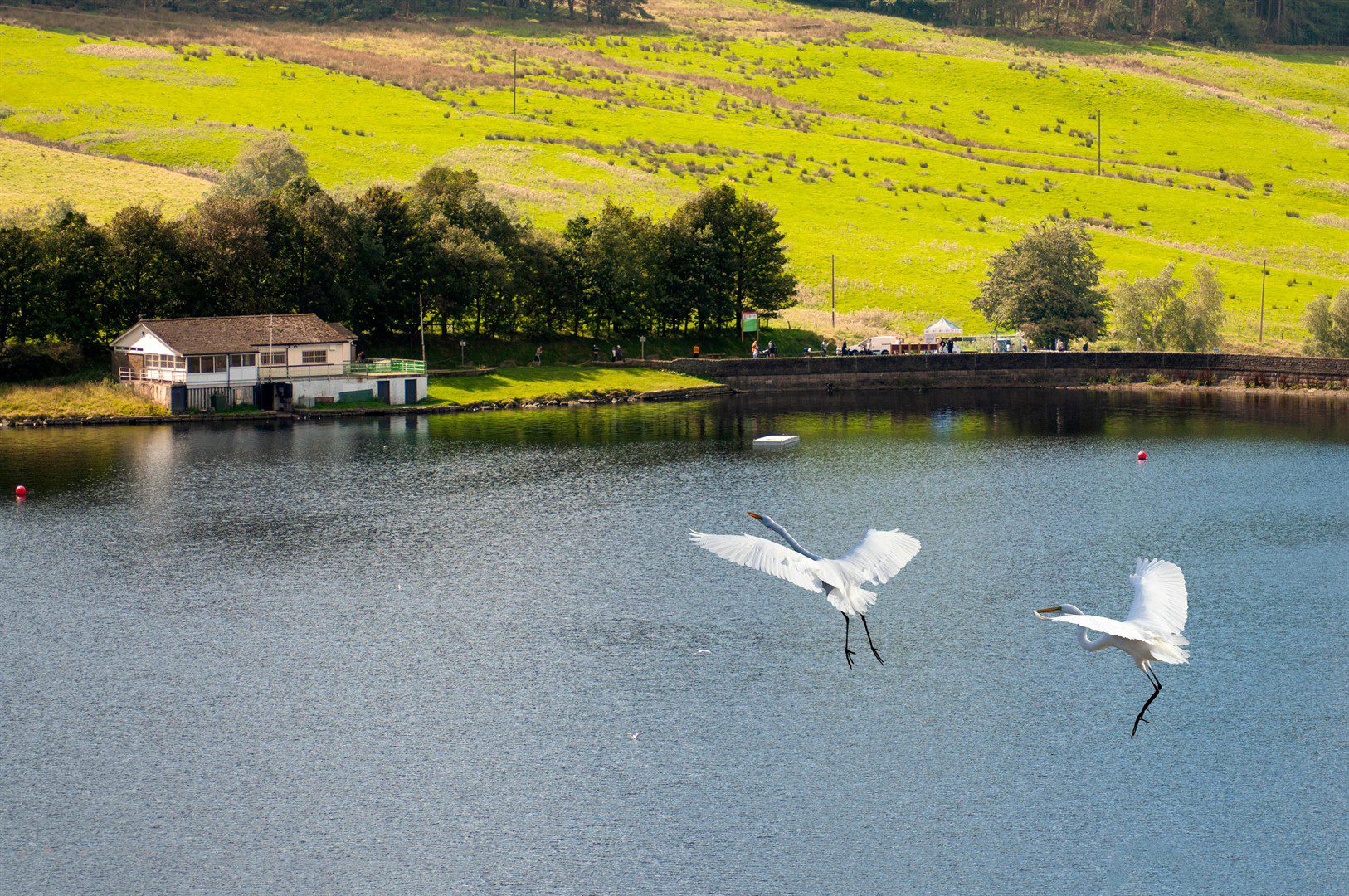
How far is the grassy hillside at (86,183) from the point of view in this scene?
15925 centimetres

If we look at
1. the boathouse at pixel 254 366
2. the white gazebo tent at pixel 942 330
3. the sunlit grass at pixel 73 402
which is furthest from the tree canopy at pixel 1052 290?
the sunlit grass at pixel 73 402

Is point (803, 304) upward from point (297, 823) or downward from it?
upward

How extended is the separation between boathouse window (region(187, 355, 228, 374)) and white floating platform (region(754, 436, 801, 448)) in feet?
153

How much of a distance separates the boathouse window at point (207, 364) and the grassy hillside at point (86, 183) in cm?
5066

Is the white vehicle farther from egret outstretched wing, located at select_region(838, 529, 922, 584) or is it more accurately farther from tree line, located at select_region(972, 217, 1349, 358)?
egret outstretched wing, located at select_region(838, 529, 922, 584)

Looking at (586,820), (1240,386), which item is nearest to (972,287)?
(1240,386)

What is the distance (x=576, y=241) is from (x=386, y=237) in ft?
67.5

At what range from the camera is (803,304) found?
164 meters

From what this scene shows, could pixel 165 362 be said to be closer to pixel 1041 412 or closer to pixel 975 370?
pixel 1041 412

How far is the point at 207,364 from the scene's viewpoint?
113000 millimetres

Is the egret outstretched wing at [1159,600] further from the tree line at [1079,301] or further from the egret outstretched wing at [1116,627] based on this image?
the tree line at [1079,301]

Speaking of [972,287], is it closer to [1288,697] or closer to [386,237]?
[386,237]

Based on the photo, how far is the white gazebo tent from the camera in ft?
481

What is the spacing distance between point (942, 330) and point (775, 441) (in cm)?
5202
